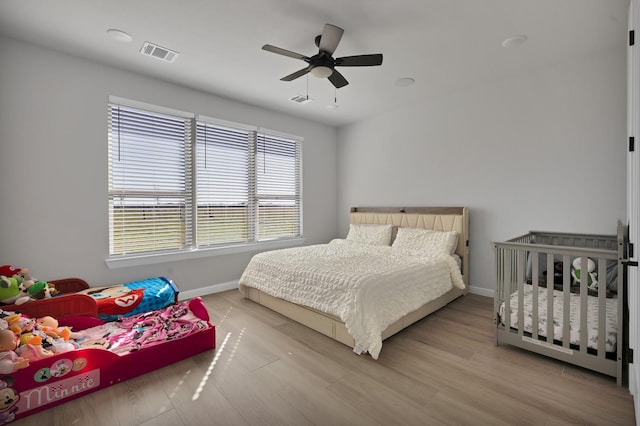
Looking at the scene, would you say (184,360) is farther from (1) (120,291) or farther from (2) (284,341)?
(1) (120,291)

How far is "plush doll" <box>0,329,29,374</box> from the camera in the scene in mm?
1641

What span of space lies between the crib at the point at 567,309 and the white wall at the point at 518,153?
25.6 inches

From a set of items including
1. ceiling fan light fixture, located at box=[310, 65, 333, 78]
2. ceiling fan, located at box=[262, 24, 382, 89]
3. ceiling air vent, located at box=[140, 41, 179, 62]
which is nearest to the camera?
ceiling fan, located at box=[262, 24, 382, 89]

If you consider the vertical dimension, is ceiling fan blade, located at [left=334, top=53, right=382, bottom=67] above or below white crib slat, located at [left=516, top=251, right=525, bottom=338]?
above

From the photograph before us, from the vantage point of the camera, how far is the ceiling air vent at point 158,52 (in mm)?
2781

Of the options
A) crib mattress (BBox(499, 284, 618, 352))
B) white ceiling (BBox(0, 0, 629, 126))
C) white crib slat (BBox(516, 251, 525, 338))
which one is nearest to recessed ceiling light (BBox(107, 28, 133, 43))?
white ceiling (BBox(0, 0, 629, 126))

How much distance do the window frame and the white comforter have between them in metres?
0.80

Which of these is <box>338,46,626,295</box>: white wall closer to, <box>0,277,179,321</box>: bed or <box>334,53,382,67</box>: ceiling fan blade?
<box>334,53,382,67</box>: ceiling fan blade

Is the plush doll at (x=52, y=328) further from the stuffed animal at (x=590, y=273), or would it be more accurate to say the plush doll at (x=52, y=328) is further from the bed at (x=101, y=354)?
the stuffed animal at (x=590, y=273)

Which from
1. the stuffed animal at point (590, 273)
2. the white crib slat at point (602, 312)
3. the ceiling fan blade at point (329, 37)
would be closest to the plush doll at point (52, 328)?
the ceiling fan blade at point (329, 37)

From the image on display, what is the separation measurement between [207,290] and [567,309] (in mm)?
3905

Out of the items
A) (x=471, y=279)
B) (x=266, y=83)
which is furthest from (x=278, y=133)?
(x=471, y=279)

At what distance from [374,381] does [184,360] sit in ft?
5.01

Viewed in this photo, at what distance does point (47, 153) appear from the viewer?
2863 millimetres
